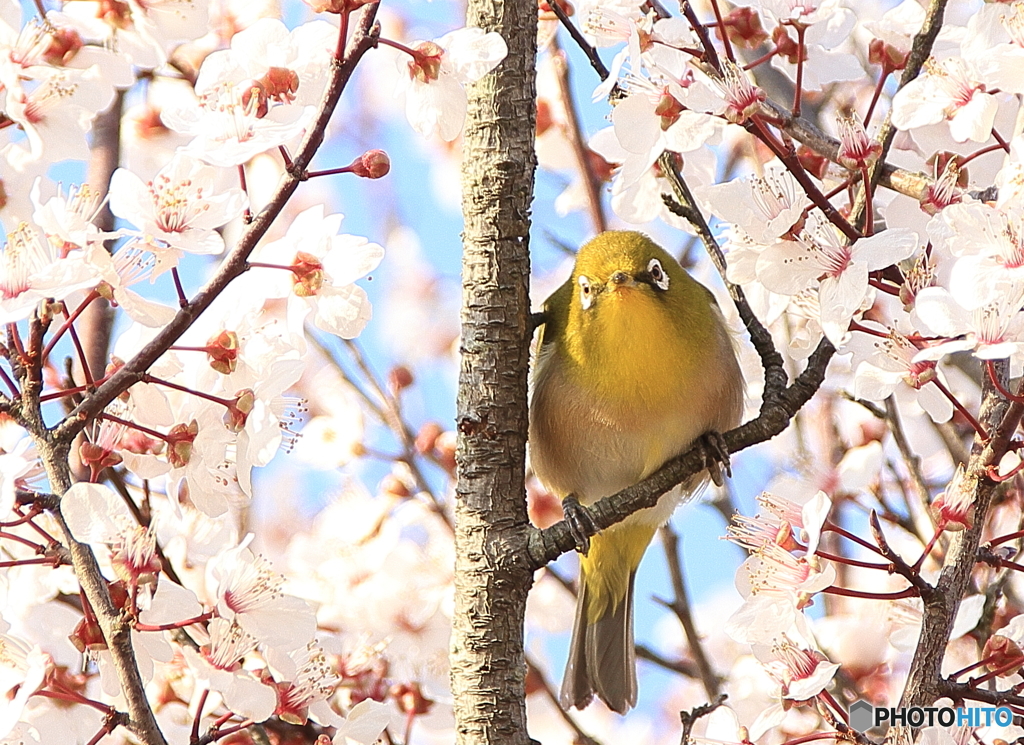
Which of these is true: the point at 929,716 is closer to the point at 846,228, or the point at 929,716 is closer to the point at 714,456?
the point at 846,228

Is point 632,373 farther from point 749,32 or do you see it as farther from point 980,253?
point 980,253

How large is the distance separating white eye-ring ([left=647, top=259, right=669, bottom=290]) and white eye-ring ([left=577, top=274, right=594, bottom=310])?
0.18 m

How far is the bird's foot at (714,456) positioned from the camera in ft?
9.64

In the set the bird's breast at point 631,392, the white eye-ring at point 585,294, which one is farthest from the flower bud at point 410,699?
the white eye-ring at point 585,294

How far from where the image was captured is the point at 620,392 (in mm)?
3330

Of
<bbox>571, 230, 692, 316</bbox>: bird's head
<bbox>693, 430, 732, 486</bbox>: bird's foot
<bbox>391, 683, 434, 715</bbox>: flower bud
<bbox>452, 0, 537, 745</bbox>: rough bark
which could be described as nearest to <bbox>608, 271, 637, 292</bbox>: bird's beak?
<bbox>571, 230, 692, 316</bbox>: bird's head

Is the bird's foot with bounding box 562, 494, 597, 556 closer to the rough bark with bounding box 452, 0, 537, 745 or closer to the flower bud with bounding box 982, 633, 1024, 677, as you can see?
the rough bark with bounding box 452, 0, 537, 745

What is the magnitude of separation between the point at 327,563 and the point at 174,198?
A: 2101 millimetres

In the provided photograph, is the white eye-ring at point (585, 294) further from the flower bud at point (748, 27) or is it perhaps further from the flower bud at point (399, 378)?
the flower bud at point (748, 27)

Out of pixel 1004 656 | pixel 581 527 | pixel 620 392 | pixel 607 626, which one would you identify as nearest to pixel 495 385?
pixel 581 527

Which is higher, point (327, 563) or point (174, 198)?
point (327, 563)

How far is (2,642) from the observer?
6.42ft

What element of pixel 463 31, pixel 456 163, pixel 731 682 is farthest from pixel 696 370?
pixel 456 163

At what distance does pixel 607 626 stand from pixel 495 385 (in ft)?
5.33
